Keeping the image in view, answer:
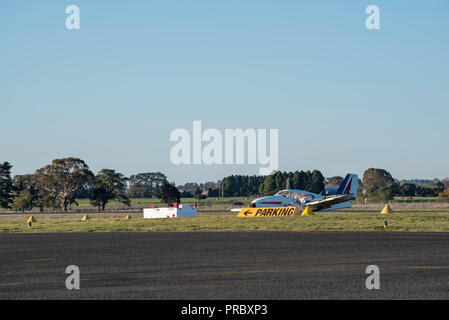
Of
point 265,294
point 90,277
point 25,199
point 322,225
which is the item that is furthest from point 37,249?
point 25,199

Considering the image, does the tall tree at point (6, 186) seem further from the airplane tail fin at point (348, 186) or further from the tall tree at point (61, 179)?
the airplane tail fin at point (348, 186)

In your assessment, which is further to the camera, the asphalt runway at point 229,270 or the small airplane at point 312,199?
the small airplane at point 312,199

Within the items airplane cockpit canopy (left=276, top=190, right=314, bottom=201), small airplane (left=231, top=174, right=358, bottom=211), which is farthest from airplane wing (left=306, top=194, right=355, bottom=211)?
airplane cockpit canopy (left=276, top=190, right=314, bottom=201)

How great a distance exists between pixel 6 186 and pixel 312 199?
76573 mm

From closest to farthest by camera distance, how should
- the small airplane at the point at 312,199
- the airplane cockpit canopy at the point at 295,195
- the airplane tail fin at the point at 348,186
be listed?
1. the small airplane at the point at 312,199
2. the airplane cockpit canopy at the point at 295,195
3. the airplane tail fin at the point at 348,186

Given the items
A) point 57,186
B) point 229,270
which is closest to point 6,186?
point 57,186

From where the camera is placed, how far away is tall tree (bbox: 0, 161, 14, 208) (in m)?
102

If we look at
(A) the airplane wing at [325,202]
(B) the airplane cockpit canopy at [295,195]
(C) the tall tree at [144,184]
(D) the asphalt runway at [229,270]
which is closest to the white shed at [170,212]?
(B) the airplane cockpit canopy at [295,195]

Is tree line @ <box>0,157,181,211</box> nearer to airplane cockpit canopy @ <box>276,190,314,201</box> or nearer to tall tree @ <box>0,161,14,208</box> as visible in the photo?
tall tree @ <box>0,161,14,208</box>

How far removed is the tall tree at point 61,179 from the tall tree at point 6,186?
664cm

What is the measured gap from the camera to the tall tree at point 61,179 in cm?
10014
